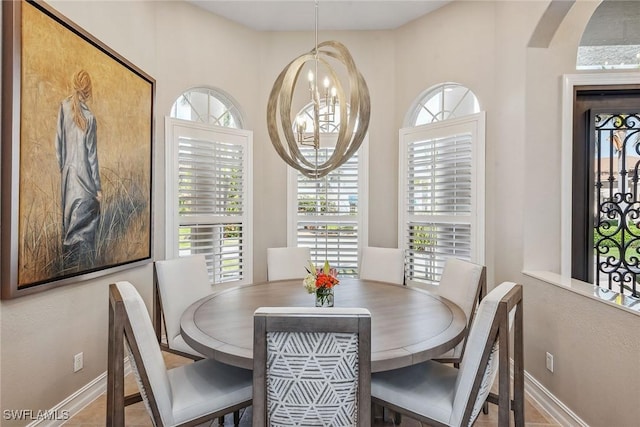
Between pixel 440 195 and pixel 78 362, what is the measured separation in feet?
11.2

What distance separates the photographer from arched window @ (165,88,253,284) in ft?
11.6

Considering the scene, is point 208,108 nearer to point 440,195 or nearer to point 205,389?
point 440,195

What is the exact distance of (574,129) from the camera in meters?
2.76

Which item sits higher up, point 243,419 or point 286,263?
point 286,263

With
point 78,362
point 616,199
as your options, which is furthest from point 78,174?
point 616,199

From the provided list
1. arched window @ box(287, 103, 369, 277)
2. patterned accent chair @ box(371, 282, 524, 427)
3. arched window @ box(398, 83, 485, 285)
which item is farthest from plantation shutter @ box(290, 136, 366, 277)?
patterned accent chair @ box(371, 282, 524, 427)

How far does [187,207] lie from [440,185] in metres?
2.65

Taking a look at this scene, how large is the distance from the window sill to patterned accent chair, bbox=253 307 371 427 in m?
1.45

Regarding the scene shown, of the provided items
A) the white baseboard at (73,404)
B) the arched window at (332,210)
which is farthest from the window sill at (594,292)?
the white baseboard at (73,404)

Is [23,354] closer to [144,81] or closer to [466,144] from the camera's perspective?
[144,81]

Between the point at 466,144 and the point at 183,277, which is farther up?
the point at 466,144

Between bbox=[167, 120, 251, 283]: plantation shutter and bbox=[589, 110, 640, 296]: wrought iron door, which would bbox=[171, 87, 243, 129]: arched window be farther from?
bbox=[589, 110, 640, 296]: wrought iron door

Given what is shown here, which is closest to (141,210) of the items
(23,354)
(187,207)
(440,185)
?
(187,207)

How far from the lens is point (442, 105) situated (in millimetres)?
3703
